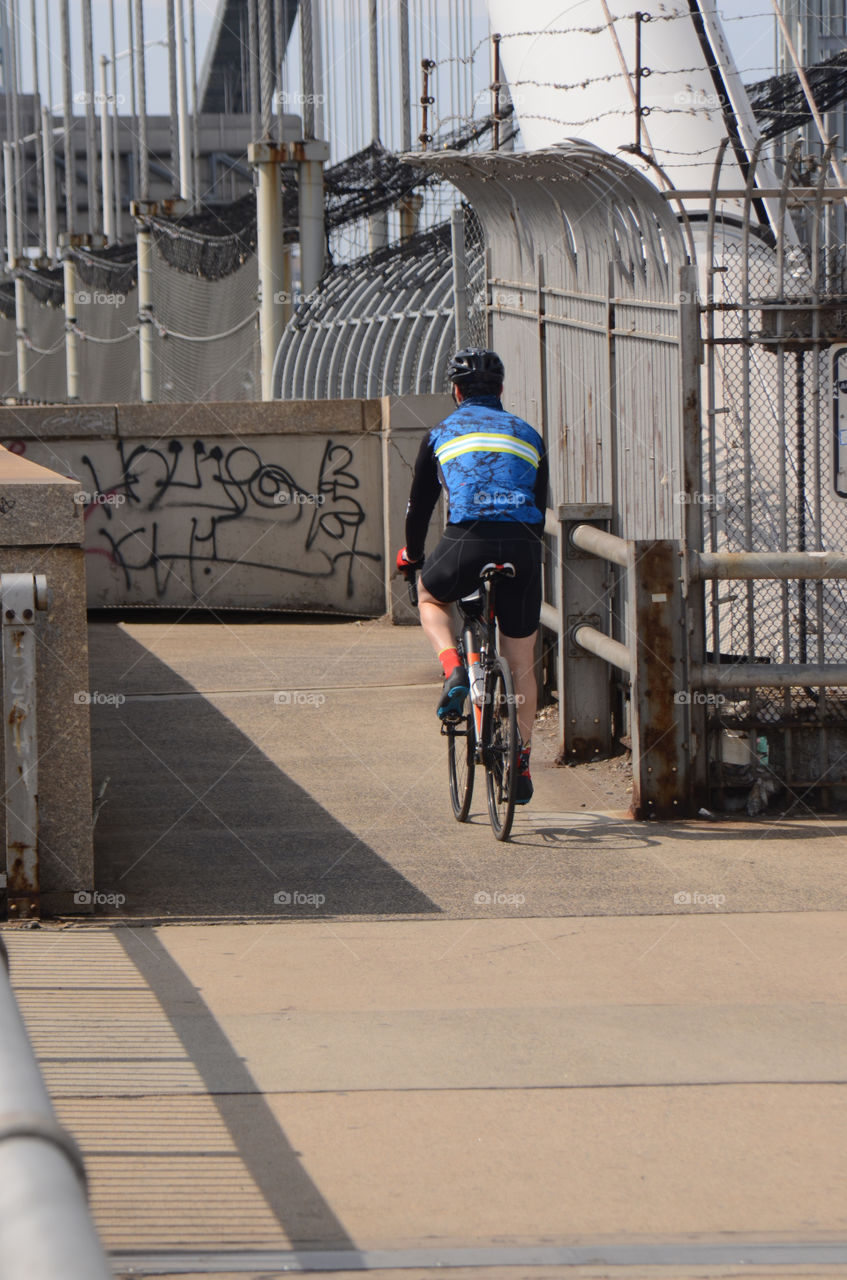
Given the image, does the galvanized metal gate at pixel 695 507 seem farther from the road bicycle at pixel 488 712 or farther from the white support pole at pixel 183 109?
the white support pole at pixel 183 109

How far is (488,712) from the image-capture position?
256 inches

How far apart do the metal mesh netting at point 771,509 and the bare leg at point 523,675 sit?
2.67 feet

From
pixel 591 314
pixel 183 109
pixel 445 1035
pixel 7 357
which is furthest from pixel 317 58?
pixel 445 1035

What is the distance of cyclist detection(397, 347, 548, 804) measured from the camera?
256 inches

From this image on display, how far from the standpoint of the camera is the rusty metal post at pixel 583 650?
25.4ft

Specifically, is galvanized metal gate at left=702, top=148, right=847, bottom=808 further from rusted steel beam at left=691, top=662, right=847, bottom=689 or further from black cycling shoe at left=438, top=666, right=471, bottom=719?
black cycling shoe at left=438, top=666, right=471, bottom=719

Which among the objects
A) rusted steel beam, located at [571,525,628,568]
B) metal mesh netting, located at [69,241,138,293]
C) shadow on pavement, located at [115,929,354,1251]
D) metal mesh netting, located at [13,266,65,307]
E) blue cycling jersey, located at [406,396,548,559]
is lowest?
shadow on pavement, located at [115,929,354,1251]

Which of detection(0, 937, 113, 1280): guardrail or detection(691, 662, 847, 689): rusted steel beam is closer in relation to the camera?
detection(0, 937, 113, 1280): guardrail

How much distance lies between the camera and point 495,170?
8.60 m

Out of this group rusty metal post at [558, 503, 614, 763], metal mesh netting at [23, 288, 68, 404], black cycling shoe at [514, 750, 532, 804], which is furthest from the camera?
metal mesh netting at [23, 288, 68, 404]

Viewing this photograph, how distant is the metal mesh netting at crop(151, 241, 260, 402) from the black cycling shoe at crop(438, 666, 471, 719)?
18010mm

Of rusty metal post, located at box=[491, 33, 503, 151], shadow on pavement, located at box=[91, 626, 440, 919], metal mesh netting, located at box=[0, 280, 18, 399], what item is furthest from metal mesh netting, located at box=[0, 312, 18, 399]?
shadow on pavement, located at box=[91, 626, 440, 919]

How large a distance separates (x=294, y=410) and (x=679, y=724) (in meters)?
6.99

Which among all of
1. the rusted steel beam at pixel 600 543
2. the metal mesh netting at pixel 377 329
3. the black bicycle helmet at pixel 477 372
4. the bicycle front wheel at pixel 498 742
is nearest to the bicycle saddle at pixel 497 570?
the bicycle front wheel at pixel 498 742
